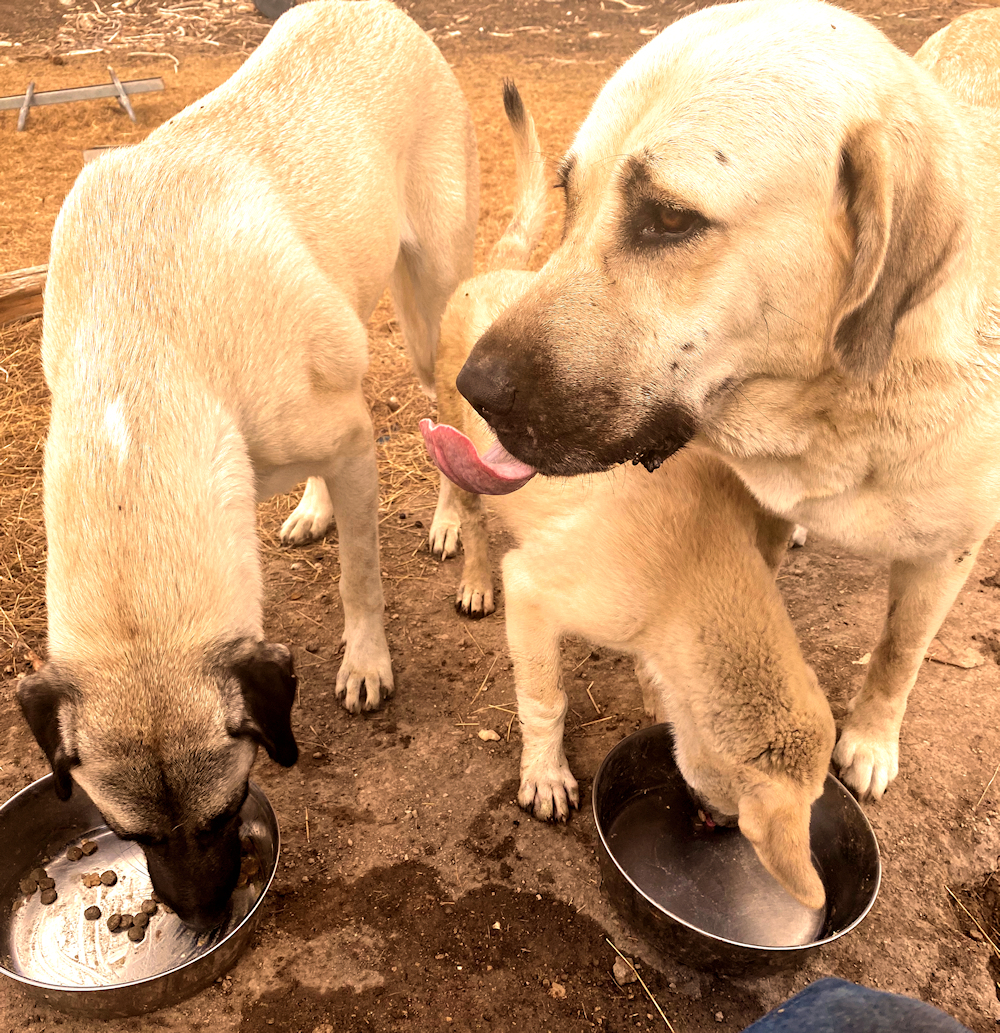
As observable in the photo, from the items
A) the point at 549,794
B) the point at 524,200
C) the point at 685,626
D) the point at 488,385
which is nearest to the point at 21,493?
the point at 524,200

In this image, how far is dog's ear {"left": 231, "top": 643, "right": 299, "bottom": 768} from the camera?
2285 millimetres

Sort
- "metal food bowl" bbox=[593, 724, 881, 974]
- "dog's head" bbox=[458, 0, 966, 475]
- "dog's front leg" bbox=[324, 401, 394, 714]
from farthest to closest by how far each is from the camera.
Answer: "dog's front leg" bbox=[324, 401, 394, 714]
"metal food bowl" bbox=[593, 724, 881, 974]
"dog's head" bbox=[458, 0, 966, 475]

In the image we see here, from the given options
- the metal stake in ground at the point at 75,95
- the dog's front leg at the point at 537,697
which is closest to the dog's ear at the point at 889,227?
the dog's front leg at the point at 537,697

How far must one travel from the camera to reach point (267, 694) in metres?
2.30

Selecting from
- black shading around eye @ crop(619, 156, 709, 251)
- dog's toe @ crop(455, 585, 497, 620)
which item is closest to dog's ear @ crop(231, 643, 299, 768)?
black shading around eye @ crop(619, 156, 709, 251)

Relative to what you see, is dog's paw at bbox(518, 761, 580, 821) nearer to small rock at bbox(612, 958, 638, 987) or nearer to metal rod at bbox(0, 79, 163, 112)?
small rock at bbox(612, 958, 638, 987)

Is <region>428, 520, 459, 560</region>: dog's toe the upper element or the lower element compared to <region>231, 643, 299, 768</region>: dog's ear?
lower

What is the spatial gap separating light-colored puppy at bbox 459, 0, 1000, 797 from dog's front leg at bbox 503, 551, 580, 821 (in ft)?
2.61

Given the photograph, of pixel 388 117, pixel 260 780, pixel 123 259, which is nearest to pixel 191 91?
pixel 388 117

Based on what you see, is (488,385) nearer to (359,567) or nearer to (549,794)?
(359,567)

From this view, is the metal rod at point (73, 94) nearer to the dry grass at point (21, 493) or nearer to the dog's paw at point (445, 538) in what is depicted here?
the dry grass at point (21, 493)

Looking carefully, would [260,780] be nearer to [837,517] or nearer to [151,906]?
[151,906]

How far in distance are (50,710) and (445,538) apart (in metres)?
2.49

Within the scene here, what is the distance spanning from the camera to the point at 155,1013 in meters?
2.72
